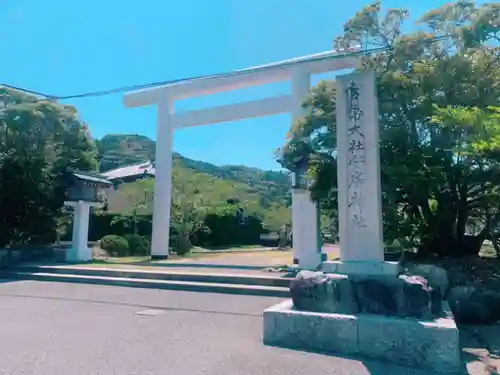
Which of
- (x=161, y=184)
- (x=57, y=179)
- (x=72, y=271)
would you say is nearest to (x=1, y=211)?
(x=57, y=179)

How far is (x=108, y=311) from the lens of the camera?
6.19 m

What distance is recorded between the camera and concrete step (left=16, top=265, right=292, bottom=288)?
807 centimetres

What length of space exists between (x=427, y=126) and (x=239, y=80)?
7.83m

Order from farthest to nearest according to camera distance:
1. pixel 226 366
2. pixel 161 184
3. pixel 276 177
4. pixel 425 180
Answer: pixel 276 177, pixel 161 184, pixel 425 180, pixel 226 366

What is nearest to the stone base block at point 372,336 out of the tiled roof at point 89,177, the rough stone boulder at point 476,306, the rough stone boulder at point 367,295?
the rough stone boulder at point 367,295

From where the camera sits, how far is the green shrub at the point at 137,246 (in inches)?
660

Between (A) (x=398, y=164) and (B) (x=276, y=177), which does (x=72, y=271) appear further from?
(B) (x=276, y=177)

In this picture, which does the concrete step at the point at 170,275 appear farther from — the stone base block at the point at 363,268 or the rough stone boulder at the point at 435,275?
the stone base block at the point at 363,268

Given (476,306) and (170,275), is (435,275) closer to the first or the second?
(476,306)

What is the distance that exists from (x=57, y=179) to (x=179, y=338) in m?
10.2

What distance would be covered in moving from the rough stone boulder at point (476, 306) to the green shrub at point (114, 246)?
12.9m

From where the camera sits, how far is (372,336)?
4.05 meters

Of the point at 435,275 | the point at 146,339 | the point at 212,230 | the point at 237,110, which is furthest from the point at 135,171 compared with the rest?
the point at 435,275

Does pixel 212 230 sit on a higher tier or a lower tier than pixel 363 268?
higher
